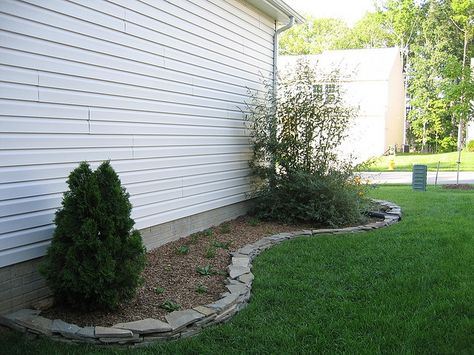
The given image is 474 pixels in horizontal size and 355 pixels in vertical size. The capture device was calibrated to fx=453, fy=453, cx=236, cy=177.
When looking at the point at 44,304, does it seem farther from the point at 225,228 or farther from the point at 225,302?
the point at 225,228

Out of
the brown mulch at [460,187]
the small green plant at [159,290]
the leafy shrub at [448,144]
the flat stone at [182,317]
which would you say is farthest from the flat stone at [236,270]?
the leafy shrub at [448,144]

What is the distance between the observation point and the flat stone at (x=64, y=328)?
116 inches

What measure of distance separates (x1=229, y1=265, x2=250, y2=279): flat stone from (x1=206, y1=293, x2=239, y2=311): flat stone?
0.51 metres

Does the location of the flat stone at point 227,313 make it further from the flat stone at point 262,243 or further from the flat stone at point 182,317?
the flat stone at point 262,243

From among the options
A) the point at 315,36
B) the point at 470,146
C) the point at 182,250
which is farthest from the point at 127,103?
the point at 315,36

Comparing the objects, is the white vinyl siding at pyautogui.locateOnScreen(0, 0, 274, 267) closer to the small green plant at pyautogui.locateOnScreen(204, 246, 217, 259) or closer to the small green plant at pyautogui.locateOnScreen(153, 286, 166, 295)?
the small green plant at pyautogui.locateOnScreen(204, 246, 217, 259)

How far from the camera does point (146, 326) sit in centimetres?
Result: 304

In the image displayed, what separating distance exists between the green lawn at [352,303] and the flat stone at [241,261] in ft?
0.33

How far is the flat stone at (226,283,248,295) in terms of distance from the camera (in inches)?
147

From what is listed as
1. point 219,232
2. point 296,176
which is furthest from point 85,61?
point 296,176

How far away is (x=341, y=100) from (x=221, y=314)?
4688 millimetres

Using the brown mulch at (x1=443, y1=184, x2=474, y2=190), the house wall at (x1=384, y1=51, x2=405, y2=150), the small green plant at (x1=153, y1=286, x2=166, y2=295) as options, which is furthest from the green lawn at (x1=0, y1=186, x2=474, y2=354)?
the house wall at (x1=384, y1=51, x2=405, y2=150)

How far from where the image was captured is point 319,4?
47.1m

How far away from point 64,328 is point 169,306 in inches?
30.4
